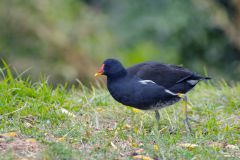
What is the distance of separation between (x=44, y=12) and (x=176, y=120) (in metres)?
8.03

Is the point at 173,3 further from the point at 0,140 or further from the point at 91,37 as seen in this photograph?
the point at 0,140

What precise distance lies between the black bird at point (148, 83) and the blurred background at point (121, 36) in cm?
667

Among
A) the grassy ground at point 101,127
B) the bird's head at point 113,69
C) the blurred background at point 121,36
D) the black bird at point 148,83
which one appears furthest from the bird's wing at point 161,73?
the blurred background at point 121,36

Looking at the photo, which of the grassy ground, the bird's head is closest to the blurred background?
the grassy ground

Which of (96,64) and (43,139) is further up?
(43,139)

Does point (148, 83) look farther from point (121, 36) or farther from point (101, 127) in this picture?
point (121, 36)

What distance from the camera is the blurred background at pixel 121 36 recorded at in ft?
46.5

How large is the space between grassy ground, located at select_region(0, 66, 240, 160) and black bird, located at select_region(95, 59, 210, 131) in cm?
27

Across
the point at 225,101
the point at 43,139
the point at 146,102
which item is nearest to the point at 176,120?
the point at 146,102

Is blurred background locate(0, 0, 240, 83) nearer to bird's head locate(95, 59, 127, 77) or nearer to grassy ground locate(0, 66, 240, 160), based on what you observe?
grassy ground locate(0, 66, 240, 160)

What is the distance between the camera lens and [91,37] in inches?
610

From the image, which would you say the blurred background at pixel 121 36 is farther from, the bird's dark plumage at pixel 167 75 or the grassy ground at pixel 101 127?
the bird's dark plumage at pixel 167 75

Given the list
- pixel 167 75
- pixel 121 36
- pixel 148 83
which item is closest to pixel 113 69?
pixel 148 83

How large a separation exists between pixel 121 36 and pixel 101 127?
32.0 feet
